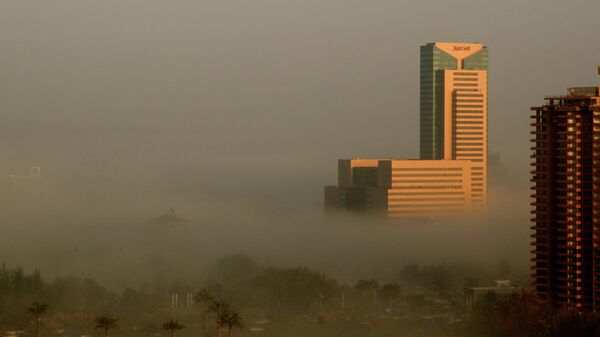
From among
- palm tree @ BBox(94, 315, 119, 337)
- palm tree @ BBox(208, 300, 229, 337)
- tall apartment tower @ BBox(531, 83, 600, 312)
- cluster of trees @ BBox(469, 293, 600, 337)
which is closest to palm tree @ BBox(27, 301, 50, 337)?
palm tree @ BBox(94, 315, 119, 337)

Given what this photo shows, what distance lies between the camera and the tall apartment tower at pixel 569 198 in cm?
17000

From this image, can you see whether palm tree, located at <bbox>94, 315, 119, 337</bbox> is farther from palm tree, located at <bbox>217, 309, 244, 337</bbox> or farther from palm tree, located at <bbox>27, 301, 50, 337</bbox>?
palm tree, located at <bbox>217, 309, 244, 337</bbox>

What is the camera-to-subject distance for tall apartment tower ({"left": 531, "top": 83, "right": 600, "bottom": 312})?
17000 centimetres

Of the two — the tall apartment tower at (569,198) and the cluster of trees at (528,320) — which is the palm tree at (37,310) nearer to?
the cluster of trees at (528,320)

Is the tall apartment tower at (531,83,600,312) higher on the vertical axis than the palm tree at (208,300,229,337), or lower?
higher

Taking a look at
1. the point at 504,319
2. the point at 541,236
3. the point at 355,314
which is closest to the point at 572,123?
the point at 541,236

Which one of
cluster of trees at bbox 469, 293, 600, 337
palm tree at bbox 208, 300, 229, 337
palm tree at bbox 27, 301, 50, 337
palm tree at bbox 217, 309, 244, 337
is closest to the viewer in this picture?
cluster of trees at bbox 469, 293, 600, 337

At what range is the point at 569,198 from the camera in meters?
171

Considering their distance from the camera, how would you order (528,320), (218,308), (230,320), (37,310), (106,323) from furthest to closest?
(218,308)
(37,310)
(230,320)
(106,323)
(528,320)

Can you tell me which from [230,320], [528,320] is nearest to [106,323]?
[230,320]

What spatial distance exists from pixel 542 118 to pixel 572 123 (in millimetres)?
4205

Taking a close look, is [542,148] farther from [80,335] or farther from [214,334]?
[80,335]

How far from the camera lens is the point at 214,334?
594 feet

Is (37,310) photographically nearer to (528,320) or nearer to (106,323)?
(106,323)
